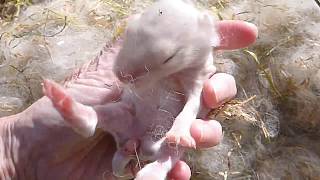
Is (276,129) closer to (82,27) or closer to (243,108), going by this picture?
(243,108)

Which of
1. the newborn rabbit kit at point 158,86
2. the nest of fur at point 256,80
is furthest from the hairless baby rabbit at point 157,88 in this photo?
the nest of fur at point 256,80

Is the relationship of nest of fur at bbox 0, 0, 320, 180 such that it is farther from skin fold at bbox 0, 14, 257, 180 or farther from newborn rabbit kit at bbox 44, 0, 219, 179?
newborn rabbit kit at bbox 44, 0, 219, 179

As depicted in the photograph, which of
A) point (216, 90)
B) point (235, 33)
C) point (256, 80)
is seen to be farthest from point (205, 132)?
point (256, 80)

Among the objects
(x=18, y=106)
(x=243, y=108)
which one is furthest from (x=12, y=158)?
(x=243, y=108)

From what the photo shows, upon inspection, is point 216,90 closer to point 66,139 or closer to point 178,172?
point 178,172

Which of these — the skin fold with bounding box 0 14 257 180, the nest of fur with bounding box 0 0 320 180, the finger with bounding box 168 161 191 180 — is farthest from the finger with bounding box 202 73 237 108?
the nest of fur with bounding box 0 0 320 180

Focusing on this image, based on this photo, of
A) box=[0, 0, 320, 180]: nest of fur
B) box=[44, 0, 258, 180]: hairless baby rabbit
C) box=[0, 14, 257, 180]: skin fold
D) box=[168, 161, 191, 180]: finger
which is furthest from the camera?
box=[0, 0, 320, 180]: nest of fur
